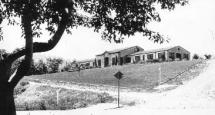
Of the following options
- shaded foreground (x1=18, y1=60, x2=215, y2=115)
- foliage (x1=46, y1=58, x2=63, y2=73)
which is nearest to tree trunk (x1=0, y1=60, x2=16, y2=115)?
shaded foreground (x1=18, y1=60, x2=215, y2=115)

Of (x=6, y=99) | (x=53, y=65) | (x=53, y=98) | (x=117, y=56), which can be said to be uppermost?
(x=117, y=56)

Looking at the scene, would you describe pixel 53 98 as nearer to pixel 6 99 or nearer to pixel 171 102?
pixel 171 102

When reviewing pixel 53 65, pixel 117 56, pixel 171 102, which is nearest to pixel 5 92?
pixel 171 102

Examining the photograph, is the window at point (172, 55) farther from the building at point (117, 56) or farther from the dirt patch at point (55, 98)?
the dirt patch at point (55, 98)

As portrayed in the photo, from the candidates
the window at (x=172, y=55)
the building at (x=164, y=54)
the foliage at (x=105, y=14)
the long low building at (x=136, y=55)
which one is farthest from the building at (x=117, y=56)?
the foliage at (x=105, y=14)

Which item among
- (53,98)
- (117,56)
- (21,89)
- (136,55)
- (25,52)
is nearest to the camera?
(25,52)

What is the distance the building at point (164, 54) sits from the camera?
71.1 meters

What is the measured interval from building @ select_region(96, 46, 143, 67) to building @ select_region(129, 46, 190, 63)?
1528 mm

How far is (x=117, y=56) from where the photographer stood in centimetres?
7969

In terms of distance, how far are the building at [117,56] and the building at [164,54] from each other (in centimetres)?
153

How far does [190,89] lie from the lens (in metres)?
31.1

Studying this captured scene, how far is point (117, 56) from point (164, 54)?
43.6 ft

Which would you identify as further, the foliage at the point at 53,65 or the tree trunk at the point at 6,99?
the foliage at the point at 53,65

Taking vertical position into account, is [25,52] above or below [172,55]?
below
